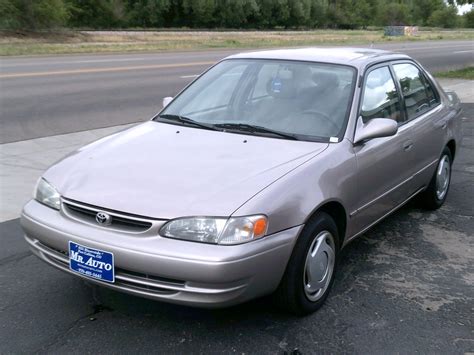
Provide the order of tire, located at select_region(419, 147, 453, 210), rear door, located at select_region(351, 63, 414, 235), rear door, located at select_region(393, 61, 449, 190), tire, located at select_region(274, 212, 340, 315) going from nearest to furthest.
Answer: tire, located at select_region(274, 212, 340, 315) → rear door, located at select_region(351, 63, 414, 235) → rear door, located at select_region(393, 61, 449, 190) → tire, located at select_region(419, 147, 453, 210)

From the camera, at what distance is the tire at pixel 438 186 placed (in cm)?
543

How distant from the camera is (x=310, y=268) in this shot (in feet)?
11.2

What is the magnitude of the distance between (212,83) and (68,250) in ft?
6.79

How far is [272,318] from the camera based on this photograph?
137 inches

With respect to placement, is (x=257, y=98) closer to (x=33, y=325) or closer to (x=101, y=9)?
(x=33, y=325)

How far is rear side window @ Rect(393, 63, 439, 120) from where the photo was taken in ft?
16.0

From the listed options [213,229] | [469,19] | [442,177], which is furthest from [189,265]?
[469,19]

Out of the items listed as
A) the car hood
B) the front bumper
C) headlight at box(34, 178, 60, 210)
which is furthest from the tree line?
the front bumper

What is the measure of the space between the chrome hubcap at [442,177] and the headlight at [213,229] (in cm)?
312

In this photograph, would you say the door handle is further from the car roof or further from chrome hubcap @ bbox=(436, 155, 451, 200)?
chrome hubcap @ bbox=(436, 155, 451, 200)

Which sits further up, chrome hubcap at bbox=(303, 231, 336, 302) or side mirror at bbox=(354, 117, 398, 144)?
side mirror at bbox=(354, 117, 398, 144)

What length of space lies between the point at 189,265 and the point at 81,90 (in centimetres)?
1126

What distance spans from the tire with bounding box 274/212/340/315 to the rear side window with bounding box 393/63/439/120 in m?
1.77

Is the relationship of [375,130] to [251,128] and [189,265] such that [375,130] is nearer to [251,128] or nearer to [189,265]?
[251,128]
